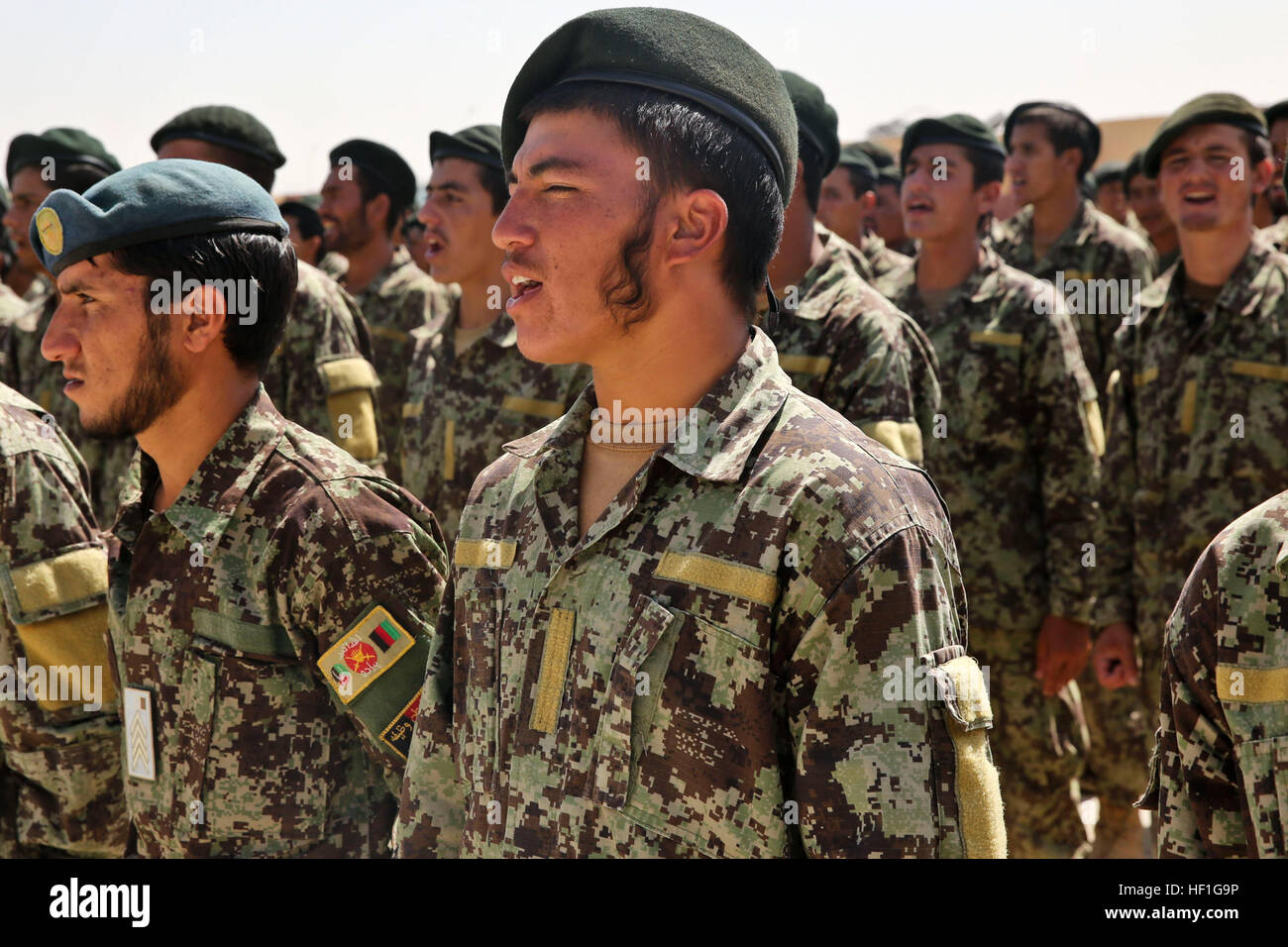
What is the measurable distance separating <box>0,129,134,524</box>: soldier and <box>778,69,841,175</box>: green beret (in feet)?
10.1

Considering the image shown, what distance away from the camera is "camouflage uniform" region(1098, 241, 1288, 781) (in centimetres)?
472

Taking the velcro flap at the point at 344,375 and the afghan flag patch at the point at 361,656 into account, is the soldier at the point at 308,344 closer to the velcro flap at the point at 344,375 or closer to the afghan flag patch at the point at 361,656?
the velcro flap at the point at 344,375

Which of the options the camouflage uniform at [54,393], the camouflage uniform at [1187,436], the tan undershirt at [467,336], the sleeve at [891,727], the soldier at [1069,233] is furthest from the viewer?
the soldier at [1069,233]

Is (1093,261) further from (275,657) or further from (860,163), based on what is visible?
(275,657)

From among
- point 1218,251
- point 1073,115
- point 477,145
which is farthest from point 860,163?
point 1218,251

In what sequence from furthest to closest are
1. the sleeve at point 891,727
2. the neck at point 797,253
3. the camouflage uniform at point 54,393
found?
the camouflage uniform at point 54,393 < the neck at point 797,253 < the sleeve at point 891,727

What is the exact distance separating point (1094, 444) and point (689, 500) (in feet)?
12.1

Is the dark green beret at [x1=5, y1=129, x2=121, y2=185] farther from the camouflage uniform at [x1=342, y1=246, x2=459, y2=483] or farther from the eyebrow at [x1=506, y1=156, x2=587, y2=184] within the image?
the eyebrow at [x1=506, y1=156, x2=587, y2=184]

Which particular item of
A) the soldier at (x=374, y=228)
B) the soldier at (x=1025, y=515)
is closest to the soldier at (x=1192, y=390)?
the soldier at (x=1025, y=515)

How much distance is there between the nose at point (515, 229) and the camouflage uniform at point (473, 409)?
9.58 feet

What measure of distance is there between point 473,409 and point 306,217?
19.7 ft

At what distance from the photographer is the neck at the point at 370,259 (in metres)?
8.55

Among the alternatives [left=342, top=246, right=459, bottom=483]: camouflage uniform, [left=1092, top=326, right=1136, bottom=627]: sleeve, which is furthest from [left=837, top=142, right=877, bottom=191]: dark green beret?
[left=1092, top=326, right=1136, bottom=627]: sleeve

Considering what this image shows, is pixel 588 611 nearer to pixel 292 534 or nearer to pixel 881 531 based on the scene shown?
pixel 881 531
